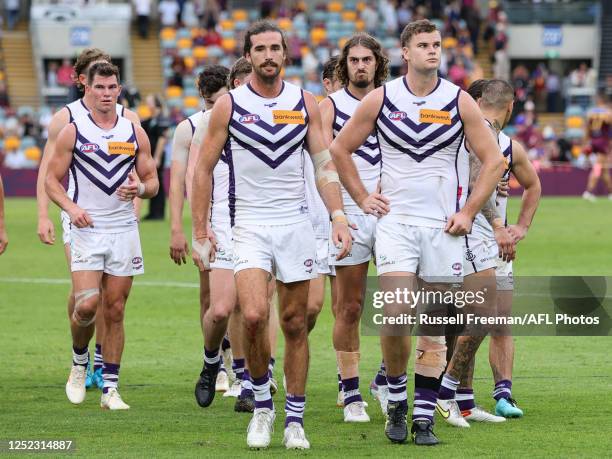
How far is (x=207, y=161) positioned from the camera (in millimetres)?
8008

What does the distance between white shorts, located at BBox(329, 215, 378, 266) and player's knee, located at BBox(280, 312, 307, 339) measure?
118cm

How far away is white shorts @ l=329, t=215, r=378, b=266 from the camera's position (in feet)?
29.7

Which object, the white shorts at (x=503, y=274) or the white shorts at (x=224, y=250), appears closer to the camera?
the white shorts at (x=503, y=274)

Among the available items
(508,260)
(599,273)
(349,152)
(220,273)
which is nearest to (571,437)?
(508,260)

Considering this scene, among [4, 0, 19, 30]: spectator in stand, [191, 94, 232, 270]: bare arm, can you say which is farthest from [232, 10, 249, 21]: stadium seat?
[191, 94, 232, 270]: bare arm

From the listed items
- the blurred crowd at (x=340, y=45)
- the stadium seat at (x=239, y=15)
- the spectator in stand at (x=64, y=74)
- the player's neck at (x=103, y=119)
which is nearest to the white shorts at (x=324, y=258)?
the player's neck at (x=103, y=119)

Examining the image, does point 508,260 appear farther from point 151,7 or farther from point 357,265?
point 151,7

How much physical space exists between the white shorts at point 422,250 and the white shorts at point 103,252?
220 cm

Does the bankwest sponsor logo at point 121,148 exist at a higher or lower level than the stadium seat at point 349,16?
higher

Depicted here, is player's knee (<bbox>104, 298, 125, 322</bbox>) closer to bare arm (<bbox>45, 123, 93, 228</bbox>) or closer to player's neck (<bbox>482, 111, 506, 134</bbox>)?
bare arm (<bbox>45, 123, 93, 228</bbox>)

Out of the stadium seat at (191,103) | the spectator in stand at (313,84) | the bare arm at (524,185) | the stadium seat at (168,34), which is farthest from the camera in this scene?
the stadium seat at (168,34)

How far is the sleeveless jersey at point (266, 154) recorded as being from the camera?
795 cm

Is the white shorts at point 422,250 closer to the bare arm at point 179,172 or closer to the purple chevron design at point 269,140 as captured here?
the purple chevron design at point 269,140

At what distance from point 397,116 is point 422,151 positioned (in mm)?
243
